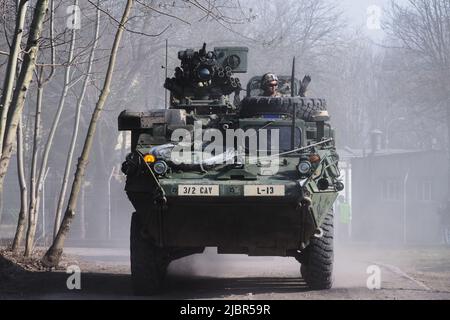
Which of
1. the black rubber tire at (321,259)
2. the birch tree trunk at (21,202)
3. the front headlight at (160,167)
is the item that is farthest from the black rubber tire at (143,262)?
the birch tree trunk at (21,202)

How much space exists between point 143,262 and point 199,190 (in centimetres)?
136

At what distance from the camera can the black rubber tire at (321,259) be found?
11.3m

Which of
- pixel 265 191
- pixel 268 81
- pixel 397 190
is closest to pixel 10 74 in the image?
pixel 268 81

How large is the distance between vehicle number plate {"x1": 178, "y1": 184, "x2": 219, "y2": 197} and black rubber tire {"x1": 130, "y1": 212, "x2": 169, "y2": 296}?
982 millimetres

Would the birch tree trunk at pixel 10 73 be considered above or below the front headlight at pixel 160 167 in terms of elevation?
above

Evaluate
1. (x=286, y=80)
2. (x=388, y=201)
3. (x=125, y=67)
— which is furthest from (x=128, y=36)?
(x=286, y=80)

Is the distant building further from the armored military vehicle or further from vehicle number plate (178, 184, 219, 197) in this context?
vehicle number plate (178, 184, 219, 197)

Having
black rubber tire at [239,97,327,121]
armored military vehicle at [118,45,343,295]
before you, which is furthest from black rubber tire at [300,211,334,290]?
black rubber tire at [239,97,327,121]

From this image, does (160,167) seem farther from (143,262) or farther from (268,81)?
(268,81)

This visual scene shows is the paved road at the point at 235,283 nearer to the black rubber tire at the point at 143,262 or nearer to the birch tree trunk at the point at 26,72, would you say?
the black rubber tire at the point at 143,262

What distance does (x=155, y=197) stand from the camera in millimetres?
10430

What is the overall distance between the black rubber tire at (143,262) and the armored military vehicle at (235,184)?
0.01 m
